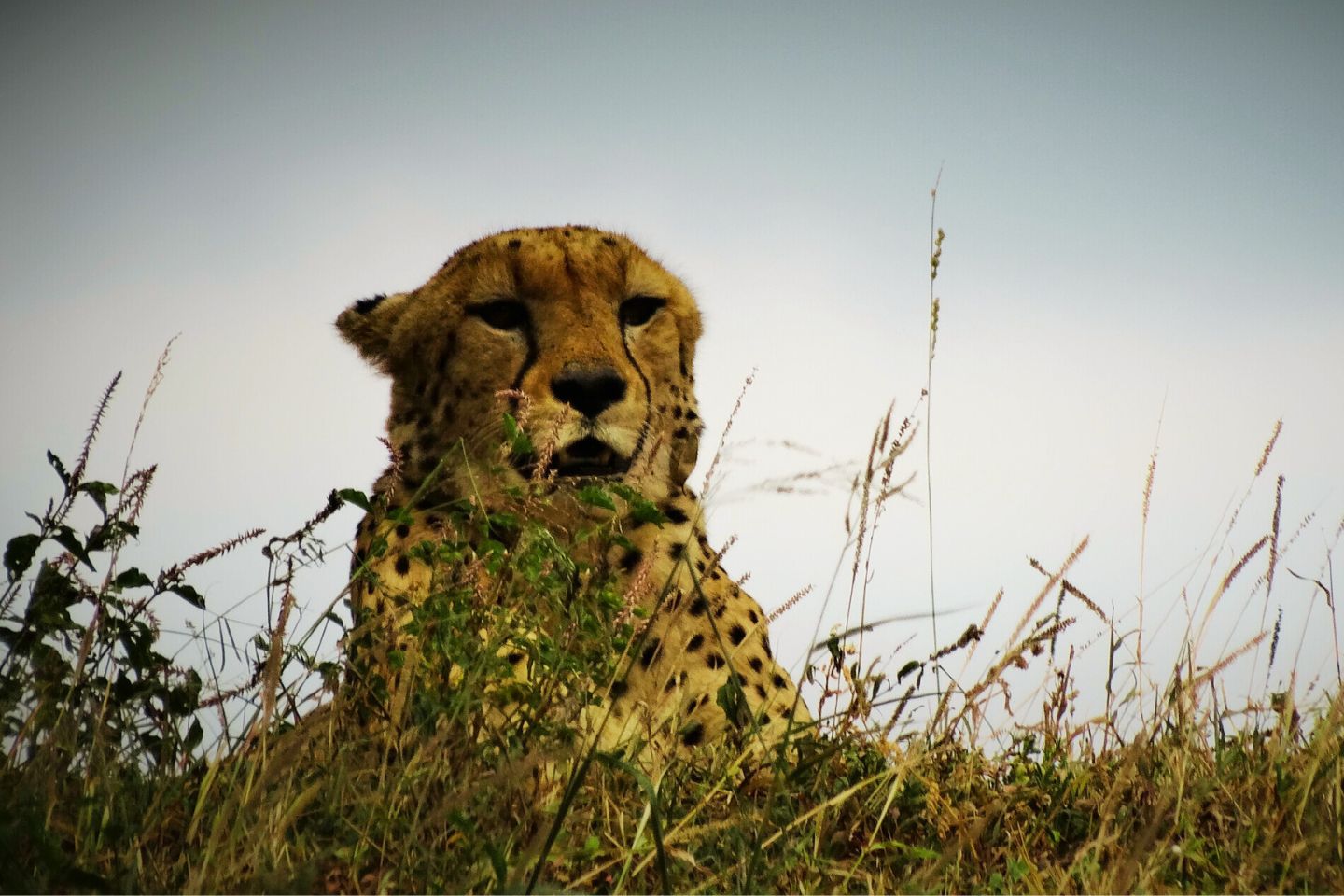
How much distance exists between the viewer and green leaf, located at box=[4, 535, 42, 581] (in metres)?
1.89

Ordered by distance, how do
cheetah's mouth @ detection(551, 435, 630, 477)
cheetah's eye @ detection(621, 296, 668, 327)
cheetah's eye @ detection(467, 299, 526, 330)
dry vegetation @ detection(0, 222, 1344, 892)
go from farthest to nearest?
cheetah's eye @ detection(621, 296, 668, 327) < cheetah's eye @ detection(467, 299, 526, 330) < cheetah's mouth @ detection(551, 435, 630, 477) < dry vegetation @ detection(0, 222, 1344, 892)

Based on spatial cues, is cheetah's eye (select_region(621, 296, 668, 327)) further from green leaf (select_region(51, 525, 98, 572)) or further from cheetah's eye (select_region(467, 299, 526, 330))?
green leaf (select_region(51, 525, 98, 572))

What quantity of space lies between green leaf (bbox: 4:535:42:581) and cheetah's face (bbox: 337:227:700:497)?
3.33 ft

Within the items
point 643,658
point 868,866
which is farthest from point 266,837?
point 643,658

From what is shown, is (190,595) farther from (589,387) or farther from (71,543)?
(589,387)

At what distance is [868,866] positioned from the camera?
6.18 ft

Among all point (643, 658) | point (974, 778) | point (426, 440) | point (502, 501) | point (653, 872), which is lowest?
point (653, 872)

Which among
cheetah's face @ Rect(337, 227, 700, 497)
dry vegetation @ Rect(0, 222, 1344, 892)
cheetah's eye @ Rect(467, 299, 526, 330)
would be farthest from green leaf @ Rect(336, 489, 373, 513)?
cheetah's eye @ Rect(467, 299, 526, 330)

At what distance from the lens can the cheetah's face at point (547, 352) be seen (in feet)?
9.07

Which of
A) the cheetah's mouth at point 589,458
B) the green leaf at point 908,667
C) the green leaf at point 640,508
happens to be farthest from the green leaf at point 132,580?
the green leaf at point 908,667

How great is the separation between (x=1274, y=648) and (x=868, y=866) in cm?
103

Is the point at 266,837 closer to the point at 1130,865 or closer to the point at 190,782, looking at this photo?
the point at 190,782

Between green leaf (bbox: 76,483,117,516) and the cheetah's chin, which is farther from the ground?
the cheetah's chin

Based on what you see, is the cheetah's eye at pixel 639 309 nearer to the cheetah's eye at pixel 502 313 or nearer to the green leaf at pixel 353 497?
the cheetah's eye at pixel 502 313
